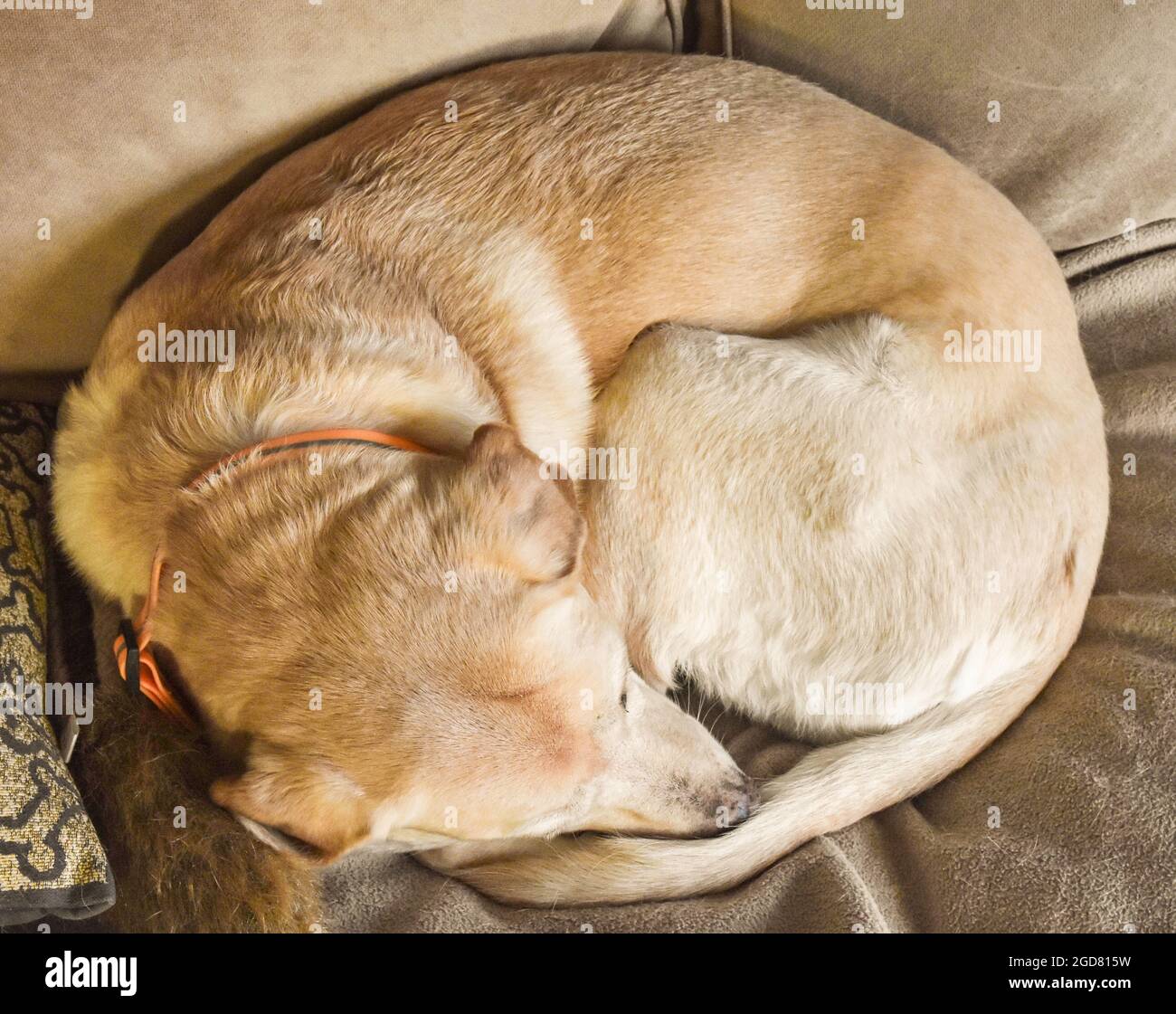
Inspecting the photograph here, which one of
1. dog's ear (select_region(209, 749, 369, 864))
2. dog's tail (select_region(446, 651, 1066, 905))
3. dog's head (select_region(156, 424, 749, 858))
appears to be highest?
dog's head (select_region(156, 424, 749, 858))

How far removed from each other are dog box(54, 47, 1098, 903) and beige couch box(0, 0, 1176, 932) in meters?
0.11

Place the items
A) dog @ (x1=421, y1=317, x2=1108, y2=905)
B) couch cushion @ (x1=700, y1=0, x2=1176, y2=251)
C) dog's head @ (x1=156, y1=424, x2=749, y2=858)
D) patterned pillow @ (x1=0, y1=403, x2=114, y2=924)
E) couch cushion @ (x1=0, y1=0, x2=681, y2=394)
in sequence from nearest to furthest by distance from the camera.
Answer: dog's head @ (x1=156, y1=424, x2=749, y2=858) → patterned pillow @ (x1=0, y1=403, x2=114, y2=924) → couch cushion @ (x1=0, y1=0, x2=681, y2=394) → dog @ (x1=421, y1=317, x2=1108, y2=905) → couch cushion @ (x1=700, y1=0, x2=1176, y2=251)

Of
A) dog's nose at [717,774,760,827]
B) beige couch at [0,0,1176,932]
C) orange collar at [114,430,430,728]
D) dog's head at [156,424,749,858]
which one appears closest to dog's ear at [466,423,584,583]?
→ dog's head at [156,424,749,858]

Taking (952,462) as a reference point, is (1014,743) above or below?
below

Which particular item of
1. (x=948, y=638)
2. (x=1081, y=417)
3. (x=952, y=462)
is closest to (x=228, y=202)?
(x=952, y=462)

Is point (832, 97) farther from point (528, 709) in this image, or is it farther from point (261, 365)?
point (528, 709)

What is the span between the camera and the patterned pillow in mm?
1330

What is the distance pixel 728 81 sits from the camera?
1763 mm

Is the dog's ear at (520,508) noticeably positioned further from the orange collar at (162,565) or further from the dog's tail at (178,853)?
the dog's tail at (178,853)

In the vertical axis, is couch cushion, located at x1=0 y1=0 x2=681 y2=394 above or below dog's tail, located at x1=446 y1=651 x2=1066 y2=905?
above

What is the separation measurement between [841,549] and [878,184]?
69 centimetres

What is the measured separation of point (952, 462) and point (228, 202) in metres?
1.41

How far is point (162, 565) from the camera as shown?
1357 millimetres

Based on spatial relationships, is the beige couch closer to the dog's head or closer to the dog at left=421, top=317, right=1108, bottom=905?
the dog at left=421, top=317, right=1108, bottom=905
